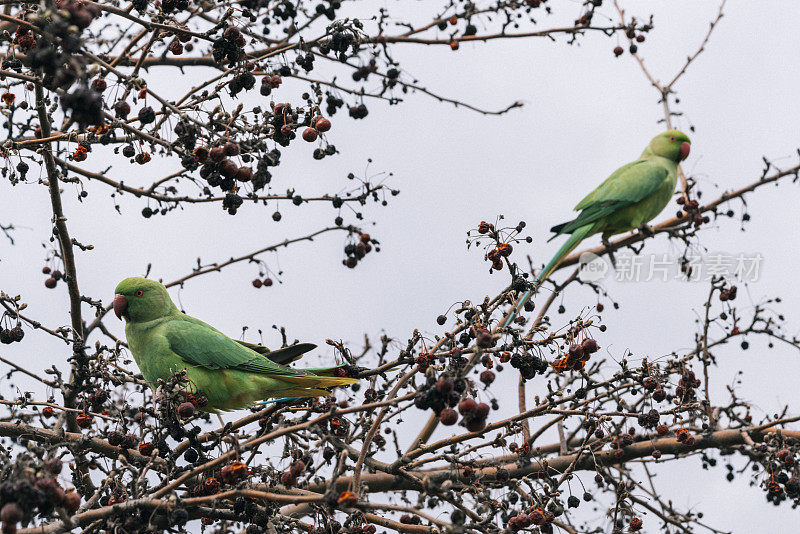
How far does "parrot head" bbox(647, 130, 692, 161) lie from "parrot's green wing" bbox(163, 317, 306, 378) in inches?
210

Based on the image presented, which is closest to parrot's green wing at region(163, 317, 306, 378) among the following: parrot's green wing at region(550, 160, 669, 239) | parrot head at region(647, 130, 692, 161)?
parrot's green wing at region(550, 160, 669, 239)

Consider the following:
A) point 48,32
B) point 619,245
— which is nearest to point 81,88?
point 48,32

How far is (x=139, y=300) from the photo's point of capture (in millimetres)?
4926

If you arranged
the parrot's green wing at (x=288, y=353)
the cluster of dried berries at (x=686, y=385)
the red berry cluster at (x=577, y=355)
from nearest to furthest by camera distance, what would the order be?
the red berry cluster at (x=577, y=355) → the cluster of dried berries at (x=686, y=385) → the parrot's green wing at (x=288, y=353)

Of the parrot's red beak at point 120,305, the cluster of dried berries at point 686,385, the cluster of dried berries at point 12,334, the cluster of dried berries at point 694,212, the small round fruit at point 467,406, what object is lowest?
the small round fruit at point 467,406

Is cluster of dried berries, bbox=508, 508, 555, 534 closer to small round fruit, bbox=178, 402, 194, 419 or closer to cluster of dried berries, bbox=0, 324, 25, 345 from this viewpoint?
small round fruit, bbox=178, 402, 194, 419

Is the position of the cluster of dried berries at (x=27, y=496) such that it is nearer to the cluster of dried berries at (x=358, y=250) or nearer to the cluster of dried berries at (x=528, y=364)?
the cluster of dried berries at (x=528, y=364)

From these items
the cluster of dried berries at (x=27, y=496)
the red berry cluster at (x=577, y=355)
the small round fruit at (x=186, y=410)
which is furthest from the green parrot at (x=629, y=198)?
the cluster of dried berries at (x=27, y=496)

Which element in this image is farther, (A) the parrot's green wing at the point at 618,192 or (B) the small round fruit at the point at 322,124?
(A) the parrot's green wing at the point at 618,192

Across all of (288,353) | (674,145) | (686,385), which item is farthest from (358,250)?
(674,145)

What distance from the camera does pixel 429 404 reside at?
2.27 m

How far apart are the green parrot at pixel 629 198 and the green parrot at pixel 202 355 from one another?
2.50 m

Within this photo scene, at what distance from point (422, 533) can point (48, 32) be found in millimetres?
2121

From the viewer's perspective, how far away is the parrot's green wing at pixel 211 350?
4426 mm
